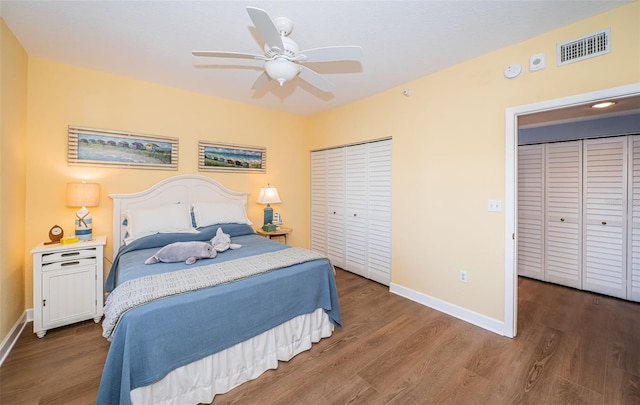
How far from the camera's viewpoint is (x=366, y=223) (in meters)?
3.72

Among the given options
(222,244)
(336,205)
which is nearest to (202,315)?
(222,244)

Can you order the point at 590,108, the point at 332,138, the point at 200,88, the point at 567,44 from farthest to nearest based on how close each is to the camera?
the point at 332,138 → the point at 200,88 → the point at 590,108 → the point at 567,44

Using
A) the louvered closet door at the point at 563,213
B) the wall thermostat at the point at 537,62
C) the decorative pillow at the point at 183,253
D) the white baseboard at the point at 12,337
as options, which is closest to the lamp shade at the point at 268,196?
the decorative pillow at the point at 183,253

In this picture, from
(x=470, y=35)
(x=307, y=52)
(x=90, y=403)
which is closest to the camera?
(x=90, y=403)

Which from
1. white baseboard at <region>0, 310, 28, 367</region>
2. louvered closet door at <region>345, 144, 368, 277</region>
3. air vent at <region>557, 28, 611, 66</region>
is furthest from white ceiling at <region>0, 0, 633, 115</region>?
white baseboard at <region>0, 310, 28, 367</region>

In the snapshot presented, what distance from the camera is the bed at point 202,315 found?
1403 millimetres

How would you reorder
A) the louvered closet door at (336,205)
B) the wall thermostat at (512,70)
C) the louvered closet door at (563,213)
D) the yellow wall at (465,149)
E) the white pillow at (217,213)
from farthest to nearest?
the louvered closet door at (336,205), the louvered closet door at (563,213), the white pillow at (217,213), the wall thermostat at (512,70), the yellow wall at (465,149)

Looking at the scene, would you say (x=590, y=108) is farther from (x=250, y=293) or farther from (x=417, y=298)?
(x=250, y=293)

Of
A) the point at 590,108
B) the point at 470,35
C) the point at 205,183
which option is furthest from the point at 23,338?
the point at 590,108

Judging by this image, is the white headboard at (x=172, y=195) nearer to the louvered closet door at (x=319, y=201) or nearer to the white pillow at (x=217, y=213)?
the white pillow at (x=217, y=213)

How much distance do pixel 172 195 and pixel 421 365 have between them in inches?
127

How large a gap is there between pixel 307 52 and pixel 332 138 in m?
2.44

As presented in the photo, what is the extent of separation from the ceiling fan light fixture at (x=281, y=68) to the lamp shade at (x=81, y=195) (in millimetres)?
2275

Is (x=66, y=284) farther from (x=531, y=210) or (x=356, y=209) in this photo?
(x=531, y=210)
